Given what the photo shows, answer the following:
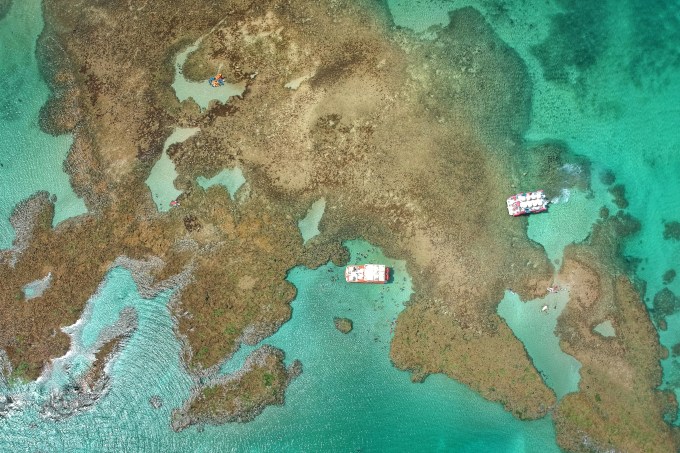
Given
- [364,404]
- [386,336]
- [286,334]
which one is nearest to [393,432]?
[364,404]

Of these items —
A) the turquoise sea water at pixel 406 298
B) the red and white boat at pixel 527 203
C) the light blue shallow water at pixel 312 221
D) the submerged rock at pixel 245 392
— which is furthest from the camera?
the light blue shallow water at pixel 312 221

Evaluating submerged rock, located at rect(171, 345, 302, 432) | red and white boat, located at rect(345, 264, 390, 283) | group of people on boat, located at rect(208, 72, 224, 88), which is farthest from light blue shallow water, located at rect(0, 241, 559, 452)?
group of people on boat, located at rect(208, 72, 224, 88)

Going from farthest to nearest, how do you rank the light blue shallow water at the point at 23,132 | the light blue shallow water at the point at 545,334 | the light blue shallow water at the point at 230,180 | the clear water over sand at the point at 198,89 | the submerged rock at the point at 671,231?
1. the light blue shallow water at the point at 23,132
2. the clear water over sand at the point at 198,89
3. the light blue shallow water at the point at 230,180
4. the submerged rock at the point at 671,231
5. the light blue shallow water at the point at 545,334

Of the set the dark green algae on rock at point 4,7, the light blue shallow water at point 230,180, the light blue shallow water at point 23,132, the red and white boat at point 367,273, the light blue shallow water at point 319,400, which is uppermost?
the dark green algae on rock at point 4,7

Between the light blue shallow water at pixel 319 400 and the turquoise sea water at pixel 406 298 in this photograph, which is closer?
the turquoise sea water at pixel 406 298

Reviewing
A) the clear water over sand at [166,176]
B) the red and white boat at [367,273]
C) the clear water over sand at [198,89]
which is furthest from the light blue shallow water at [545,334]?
the clear water over sand at [166,176]

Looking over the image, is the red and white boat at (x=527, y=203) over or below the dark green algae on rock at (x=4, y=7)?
below

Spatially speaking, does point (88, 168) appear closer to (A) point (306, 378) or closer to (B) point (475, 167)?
(A) point (306, 378)

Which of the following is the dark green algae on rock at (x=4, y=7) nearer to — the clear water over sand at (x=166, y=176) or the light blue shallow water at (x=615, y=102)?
the clear water over sand at (x=166, y=176)
